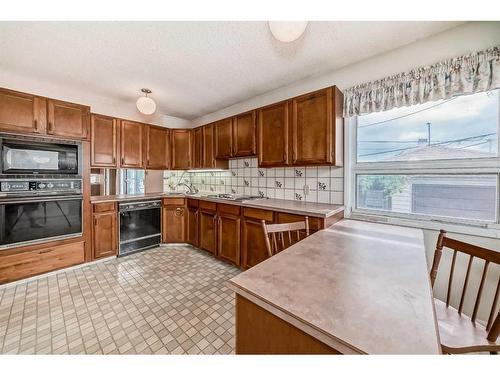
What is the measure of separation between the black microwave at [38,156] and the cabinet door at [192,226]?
1548mm

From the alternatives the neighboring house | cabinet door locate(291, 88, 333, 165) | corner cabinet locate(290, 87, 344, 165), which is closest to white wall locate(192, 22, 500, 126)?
corner cabinet locate(290, 87, 344, 165)

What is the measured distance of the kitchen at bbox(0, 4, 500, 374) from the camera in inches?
33.9

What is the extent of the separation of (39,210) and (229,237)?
2.18m

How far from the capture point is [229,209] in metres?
2.70

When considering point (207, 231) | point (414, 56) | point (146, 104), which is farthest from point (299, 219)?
point (146, 104)

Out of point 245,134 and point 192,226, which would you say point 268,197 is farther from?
point 192,226

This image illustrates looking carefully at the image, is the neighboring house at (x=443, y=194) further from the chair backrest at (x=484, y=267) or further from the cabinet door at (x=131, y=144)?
the cabinet door at (x=131, y=144)

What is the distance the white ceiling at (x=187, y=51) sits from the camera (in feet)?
5.49

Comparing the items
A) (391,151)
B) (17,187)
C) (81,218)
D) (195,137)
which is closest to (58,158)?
(17,187)

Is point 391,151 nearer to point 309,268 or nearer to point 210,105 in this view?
point 309,268

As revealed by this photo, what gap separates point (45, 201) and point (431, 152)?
3.96m

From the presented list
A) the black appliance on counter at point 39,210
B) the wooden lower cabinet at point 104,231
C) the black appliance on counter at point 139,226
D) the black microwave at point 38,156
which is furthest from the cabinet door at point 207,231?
the black microwave at point 38,156

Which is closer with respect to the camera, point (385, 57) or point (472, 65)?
point (472, 65)

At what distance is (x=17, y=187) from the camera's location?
2.20 m
